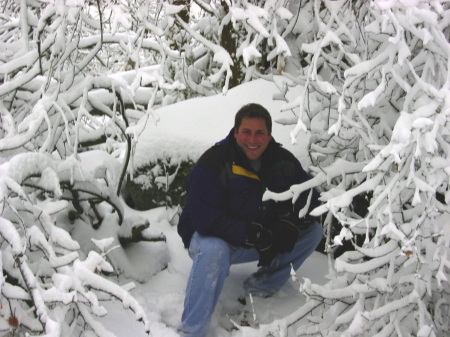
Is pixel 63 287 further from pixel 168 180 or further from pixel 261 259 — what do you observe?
pixel 168 180

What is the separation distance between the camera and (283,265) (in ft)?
9.84

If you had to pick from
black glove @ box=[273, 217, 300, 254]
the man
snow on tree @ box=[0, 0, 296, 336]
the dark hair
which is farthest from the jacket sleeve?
snow on tree @ box=[0, 0, 296, 336]

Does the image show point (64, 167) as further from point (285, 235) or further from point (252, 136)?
point (285, 235)

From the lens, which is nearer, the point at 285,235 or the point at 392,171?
the point at 392,171

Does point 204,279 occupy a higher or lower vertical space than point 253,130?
lower

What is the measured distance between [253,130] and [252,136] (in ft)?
0.12

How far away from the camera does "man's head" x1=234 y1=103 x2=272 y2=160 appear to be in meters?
2.76

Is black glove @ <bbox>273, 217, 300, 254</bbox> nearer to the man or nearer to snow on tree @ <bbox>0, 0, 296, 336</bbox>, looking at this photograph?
the man

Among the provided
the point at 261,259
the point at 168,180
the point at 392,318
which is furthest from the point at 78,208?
the point at 392,318

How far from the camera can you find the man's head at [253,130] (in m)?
2.76

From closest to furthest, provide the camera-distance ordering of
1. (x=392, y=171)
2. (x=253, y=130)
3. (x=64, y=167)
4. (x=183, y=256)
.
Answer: (x=392, y=171) → (x=64, y=167) → (x=253, y=130) → (x=183, y=256)

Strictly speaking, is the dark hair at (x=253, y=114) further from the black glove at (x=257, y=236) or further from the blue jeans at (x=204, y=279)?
the blue jeans at (x=204, y=279)

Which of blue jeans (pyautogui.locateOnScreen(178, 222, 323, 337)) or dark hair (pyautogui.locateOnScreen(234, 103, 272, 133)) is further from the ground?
dark hair (pyautogui.locateOnScreen(234, 103, 272, 133))

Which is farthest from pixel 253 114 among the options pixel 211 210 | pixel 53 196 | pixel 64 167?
pixel 53 196
